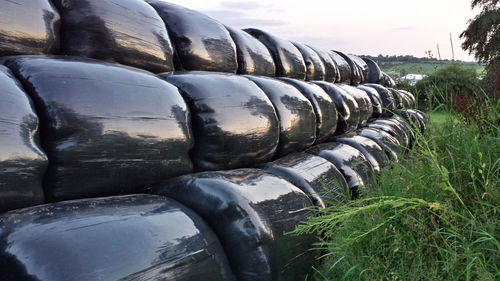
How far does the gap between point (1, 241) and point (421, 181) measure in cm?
102

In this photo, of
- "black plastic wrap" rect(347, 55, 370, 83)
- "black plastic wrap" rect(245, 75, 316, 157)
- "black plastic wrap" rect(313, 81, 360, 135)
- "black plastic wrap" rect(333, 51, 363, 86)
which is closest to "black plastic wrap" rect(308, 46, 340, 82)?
"black plastic wrap" rect(333, 51, 363, 86)

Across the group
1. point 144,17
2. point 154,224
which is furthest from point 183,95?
point 154,224

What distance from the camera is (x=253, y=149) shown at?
4.92ft

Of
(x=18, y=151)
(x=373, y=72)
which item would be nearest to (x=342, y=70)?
(x=373, y=72)

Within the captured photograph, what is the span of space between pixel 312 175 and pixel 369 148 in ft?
3.06

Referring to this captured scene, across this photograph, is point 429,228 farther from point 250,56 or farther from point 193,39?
point 250,56

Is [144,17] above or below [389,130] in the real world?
above

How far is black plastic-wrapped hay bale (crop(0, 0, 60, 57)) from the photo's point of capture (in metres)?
1.05

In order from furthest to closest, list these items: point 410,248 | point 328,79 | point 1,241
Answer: point 328,79
point 410,248
point 1,241

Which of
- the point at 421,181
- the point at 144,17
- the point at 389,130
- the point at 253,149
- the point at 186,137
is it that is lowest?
the point at 389,130

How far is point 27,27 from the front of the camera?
3.58 feet

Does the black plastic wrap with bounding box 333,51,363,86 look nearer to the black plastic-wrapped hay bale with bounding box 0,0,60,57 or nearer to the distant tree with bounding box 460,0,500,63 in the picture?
the black plastic-wrapped hay bale with bounding box 0,0,60,57

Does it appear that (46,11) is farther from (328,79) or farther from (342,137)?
(328,79)

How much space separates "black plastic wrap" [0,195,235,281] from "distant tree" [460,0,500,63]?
1794 centimetres
